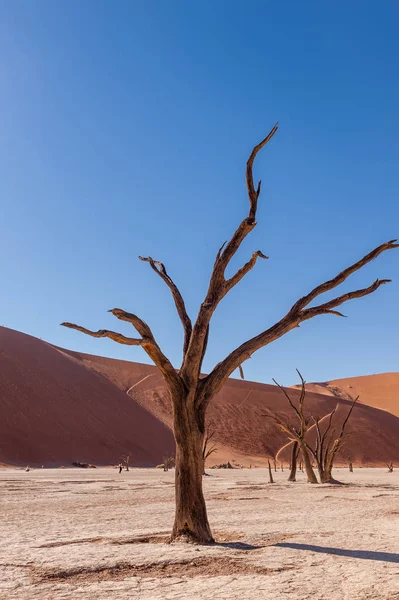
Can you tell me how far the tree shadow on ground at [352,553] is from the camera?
6680 mm

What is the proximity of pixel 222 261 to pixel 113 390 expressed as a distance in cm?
6851

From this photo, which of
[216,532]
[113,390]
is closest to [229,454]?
[113,390]

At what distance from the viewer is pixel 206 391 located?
8375 mm

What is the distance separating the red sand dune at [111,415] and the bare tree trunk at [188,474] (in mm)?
41631

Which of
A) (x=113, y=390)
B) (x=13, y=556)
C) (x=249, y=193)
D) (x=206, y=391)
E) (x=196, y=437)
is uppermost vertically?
(x=113, y=390)

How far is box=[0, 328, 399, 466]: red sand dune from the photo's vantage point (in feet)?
178

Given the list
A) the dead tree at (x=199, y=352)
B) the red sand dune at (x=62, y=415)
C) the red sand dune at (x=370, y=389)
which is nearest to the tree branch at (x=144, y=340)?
the dead tree at (x=199, y=352)

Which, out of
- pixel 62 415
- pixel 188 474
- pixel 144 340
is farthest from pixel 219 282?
pixel 62 415

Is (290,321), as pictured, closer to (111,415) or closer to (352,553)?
(352,553)

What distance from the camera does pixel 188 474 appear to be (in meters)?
8.23

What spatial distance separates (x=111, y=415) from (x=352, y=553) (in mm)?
61842

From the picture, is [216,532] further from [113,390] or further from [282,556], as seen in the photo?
[113,390]

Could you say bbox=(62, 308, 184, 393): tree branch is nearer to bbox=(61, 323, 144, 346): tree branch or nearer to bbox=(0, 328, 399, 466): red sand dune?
bbox=(61, 323, 144, 346): tree branch

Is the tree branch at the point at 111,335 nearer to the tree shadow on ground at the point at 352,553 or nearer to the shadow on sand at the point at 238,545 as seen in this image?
the shadow on sand at the point at 238,545
